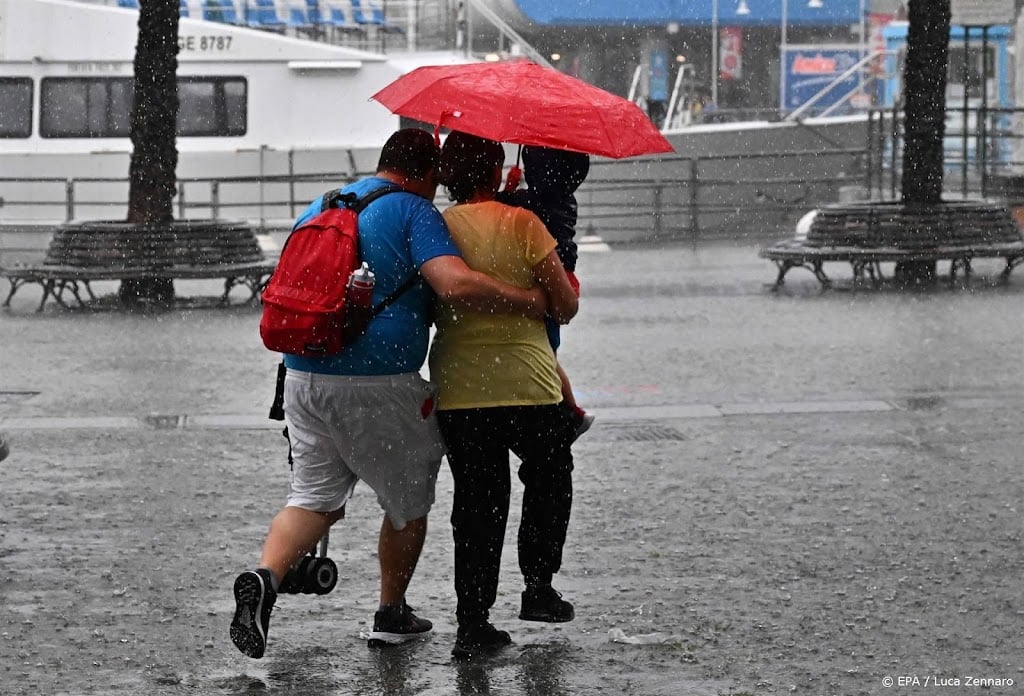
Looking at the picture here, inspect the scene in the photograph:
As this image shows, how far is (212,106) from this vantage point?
2648 centimetres

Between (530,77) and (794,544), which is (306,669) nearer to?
(530,77)

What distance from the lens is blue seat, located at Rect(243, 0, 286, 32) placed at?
28.5 m

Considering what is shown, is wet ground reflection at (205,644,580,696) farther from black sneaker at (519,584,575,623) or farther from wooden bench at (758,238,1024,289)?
wooden bench at (758,238,1024,289)

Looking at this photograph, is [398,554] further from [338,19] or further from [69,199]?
[338,19]

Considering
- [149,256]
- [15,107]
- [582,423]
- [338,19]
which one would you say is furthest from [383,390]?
[338,19]

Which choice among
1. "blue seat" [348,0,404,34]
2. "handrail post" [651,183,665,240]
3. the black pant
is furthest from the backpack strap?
"blue seat" [348,0,404,34]

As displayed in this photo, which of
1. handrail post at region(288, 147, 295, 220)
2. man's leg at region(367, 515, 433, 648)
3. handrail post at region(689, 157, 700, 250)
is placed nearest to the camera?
man's leg at region(367, 515, 433, 648)

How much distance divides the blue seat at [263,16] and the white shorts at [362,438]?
23.7 metres

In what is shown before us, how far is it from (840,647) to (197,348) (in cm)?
895

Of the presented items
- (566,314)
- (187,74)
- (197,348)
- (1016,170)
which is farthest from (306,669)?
(1016,170)

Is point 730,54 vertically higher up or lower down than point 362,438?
higher up

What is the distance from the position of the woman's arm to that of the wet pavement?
108 cm

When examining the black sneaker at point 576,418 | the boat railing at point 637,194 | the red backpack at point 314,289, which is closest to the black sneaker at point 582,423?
the black sneaker at point 576,418

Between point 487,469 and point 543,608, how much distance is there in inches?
Result: 21.3
